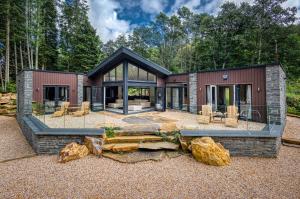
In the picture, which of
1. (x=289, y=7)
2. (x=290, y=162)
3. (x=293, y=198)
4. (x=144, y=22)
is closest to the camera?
(x=293, y=198)

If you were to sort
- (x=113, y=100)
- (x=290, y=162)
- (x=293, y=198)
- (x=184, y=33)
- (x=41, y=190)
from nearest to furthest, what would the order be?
1. (x=293, y=198)
2. (x=41, y=190)
3. (x=290, y=162)
4. (x=113, y=100)
5. (x=184, y=33)

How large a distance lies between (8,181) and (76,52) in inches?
800

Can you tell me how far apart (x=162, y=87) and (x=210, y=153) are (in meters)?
9.30

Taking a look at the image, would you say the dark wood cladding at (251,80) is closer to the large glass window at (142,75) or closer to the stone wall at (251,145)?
the stone wall at (251,145)

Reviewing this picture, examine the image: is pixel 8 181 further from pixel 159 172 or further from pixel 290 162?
pixel 290 162

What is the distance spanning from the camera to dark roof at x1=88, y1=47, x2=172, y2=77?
10812 mm

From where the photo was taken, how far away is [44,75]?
1146cm

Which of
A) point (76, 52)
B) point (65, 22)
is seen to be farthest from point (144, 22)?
point (76, 52)

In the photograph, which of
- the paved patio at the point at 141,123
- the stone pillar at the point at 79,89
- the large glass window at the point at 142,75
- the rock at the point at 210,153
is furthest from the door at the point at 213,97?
the stone pillar at the point at 79,89

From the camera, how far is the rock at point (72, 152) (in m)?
5.37

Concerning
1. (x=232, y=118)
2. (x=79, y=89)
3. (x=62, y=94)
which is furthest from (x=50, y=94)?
(x=232, y=118)

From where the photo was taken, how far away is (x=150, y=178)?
4.39m

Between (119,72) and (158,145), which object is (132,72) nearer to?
(119,72)

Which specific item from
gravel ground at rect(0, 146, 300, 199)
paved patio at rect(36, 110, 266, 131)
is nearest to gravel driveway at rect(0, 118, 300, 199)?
gravel ground at rect(0, 146, 300, 199)
